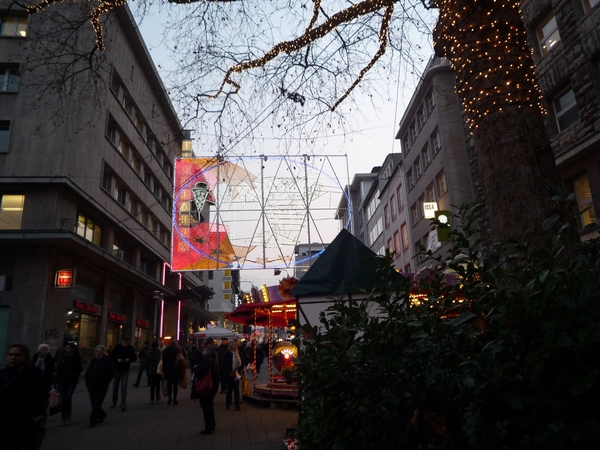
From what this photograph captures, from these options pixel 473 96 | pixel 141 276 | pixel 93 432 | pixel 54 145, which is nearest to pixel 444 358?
pixel 473 96

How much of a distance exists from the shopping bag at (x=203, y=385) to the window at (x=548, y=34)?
14.8 meters

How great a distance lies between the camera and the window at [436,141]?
91.4ft

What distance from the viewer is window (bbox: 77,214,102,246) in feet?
76.3

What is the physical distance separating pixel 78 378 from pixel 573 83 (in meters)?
15.7

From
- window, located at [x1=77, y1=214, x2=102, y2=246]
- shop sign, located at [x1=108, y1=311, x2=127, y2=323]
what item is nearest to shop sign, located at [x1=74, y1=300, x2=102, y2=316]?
shop sign, located at [x1=108, y1=311, x2=127, y2=323]

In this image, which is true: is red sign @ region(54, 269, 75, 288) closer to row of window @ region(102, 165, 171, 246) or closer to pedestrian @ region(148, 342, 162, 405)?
row of window @ region(102, 165, 171, 246)

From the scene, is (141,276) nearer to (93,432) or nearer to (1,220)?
(1,220)

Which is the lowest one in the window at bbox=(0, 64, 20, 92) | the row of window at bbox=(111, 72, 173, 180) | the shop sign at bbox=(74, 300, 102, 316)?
the shop sign at bbox=(74, 300, 102, 316)

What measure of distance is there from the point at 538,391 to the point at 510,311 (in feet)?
1.35

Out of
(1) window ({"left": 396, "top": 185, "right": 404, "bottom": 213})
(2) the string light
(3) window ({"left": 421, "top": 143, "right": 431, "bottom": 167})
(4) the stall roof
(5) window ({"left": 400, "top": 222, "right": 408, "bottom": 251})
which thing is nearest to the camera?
(2) the string light

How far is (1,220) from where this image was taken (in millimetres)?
20938

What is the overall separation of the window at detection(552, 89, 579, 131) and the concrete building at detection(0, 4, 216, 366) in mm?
12533

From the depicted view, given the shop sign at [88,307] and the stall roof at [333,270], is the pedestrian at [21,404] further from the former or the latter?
the shop sign at [88,307]

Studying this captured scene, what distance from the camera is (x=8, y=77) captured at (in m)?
22.3
